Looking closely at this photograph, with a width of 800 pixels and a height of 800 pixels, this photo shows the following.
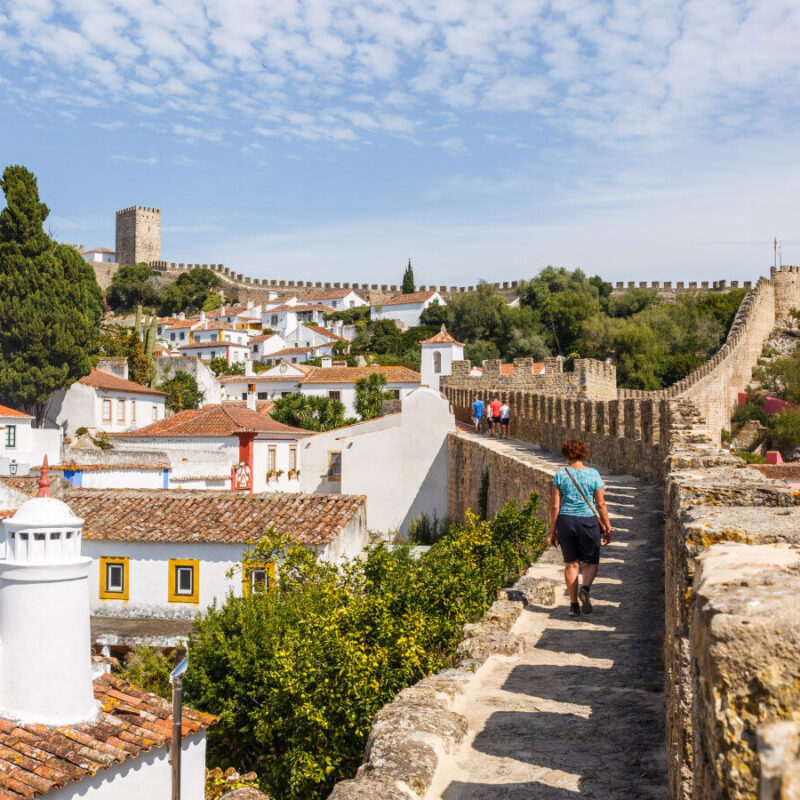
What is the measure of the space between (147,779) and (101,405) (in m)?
34.7

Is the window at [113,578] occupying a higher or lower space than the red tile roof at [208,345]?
lower

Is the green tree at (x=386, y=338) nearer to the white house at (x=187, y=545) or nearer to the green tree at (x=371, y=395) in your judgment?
the green tree at (x=371, y=395)

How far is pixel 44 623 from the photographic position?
A: 8.17 metres

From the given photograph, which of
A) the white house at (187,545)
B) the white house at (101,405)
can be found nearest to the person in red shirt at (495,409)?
the white house at (187,545)

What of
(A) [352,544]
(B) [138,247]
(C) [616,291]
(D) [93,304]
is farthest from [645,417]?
(B) [138,247]

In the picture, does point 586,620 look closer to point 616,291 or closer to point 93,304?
point 93,304

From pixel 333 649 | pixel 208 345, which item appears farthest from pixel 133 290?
pixel 333 649

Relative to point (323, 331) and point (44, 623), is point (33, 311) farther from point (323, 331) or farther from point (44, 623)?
point (323, 331)

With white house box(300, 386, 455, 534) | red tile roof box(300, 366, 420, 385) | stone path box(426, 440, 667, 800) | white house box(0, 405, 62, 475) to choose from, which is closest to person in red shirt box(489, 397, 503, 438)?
white house box(300, 386, 455, 534)

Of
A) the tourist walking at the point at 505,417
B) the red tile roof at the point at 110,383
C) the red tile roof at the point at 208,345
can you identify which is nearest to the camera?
the tourist walking at the point at 505,417

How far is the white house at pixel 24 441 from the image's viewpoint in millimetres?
32281

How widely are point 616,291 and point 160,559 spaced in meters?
65.6

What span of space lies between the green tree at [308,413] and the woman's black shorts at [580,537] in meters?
35.2

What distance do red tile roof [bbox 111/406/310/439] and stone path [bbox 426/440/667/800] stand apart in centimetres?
2622
